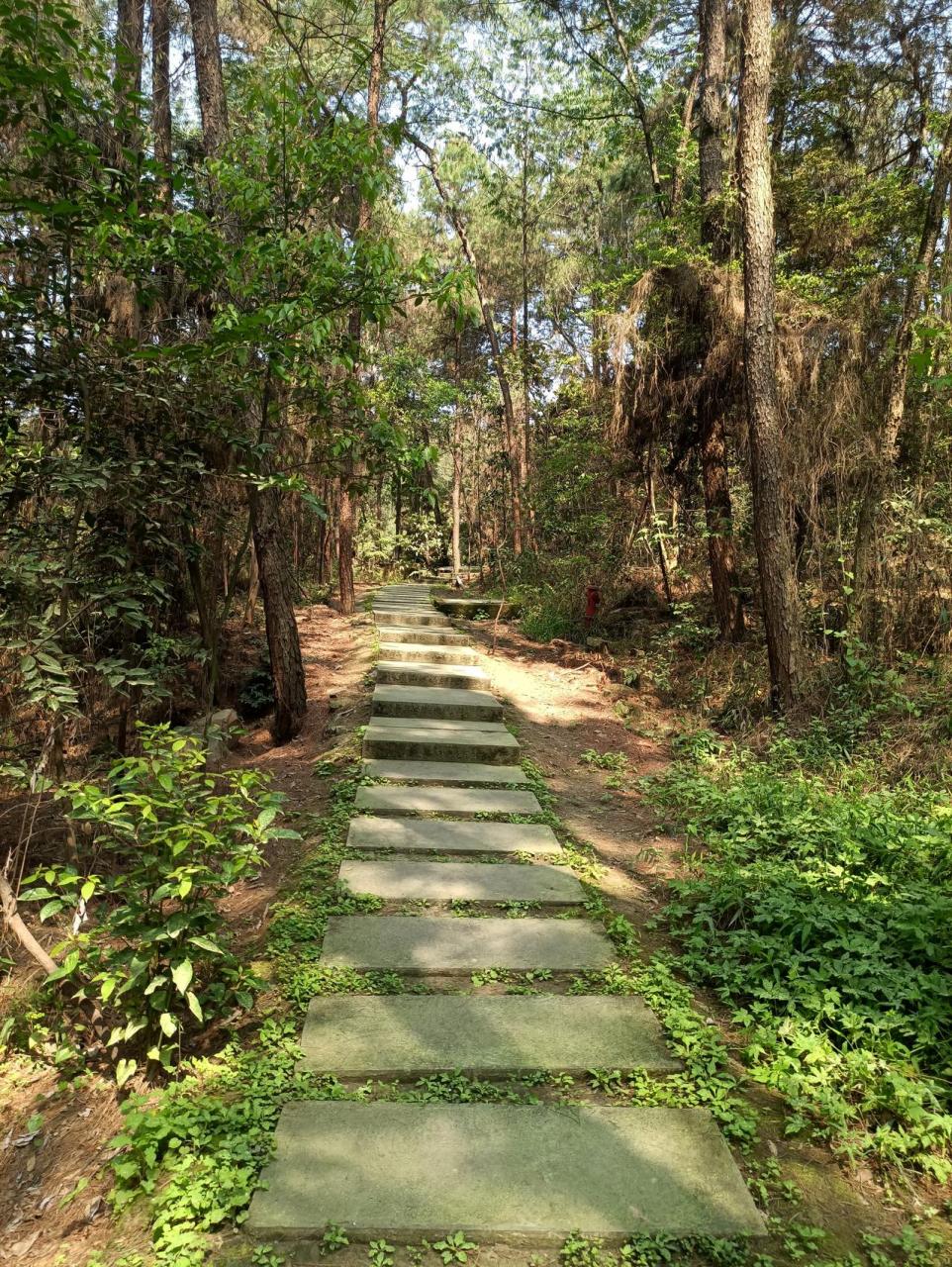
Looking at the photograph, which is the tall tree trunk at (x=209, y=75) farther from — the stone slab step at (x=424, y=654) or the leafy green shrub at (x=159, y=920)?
the leafy green shrub at (x=159, y=920)

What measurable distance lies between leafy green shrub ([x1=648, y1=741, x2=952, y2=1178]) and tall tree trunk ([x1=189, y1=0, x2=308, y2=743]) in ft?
11.4

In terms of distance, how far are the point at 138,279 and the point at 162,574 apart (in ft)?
7.16

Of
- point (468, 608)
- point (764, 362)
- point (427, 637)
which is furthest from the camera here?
point (468, 608)

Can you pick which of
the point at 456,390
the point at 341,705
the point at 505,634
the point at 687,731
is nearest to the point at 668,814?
the point at 687,731

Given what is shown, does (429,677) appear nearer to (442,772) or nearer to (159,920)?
(442,772)

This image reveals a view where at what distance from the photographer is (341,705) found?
613 centimetres

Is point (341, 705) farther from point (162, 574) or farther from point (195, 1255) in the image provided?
point (195, 1255)

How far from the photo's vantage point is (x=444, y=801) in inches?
169

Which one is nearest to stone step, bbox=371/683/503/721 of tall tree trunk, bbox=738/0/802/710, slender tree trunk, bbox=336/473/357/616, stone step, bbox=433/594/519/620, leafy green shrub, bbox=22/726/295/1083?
tall tree trunk, bbox=738/0/802/710

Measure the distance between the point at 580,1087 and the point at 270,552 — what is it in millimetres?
4667

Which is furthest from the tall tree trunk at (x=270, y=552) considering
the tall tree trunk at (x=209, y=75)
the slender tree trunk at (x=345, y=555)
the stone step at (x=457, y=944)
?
the slender tree trunk at (x=345, y=555)

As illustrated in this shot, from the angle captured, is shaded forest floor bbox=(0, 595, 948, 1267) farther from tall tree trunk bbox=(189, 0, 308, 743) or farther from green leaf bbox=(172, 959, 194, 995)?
green leaf bbox=(172, 959, 194, 995)

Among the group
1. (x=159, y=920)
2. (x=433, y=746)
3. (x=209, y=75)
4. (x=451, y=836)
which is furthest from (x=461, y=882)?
(x=209, y=75)

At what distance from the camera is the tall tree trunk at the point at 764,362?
5.71 meters
